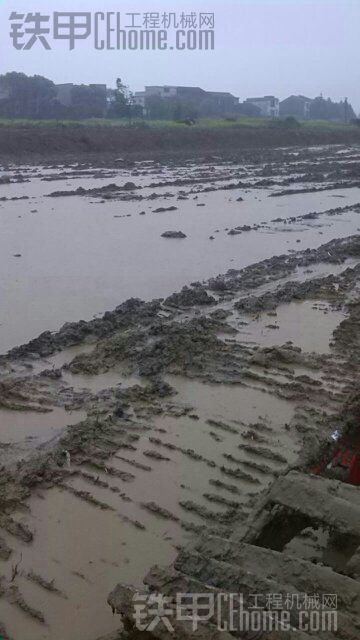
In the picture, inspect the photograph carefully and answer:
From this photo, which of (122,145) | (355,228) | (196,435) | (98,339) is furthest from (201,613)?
(122,145)

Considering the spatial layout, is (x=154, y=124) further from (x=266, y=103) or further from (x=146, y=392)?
(x=266, y=103)

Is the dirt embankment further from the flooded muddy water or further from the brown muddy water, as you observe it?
the flooded muddy water

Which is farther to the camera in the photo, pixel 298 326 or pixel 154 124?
pixel 154 124

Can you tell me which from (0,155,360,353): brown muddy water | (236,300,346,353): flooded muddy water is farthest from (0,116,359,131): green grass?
(236,300,346,353): flooded muddy water

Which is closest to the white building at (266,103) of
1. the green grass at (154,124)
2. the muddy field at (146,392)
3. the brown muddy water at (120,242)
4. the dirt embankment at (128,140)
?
the green grass at (154,124)

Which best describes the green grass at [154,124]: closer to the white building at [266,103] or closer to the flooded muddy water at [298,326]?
Answer: the flooded muddy water at [298,326]

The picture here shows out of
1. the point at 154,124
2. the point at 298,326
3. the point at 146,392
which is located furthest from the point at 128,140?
the point at 146,392
